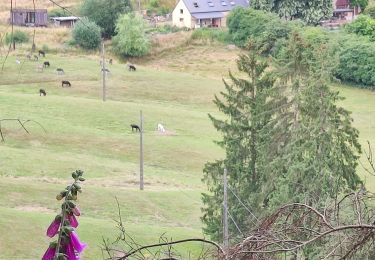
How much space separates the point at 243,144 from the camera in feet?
91.8

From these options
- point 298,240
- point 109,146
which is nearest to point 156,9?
point 109,146

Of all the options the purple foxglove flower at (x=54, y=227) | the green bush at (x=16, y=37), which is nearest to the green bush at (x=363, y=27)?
the green bush at (x=16, y=37)

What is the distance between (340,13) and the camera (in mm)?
92500

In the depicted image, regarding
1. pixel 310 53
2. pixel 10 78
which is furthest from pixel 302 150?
pixel 10 78

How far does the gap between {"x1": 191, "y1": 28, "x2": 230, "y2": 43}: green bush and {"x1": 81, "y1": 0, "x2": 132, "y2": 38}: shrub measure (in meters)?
7.72

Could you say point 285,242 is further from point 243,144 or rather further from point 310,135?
point 243,144

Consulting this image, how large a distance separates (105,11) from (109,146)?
1518 inches

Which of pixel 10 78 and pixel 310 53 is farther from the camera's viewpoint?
pixel 10 78

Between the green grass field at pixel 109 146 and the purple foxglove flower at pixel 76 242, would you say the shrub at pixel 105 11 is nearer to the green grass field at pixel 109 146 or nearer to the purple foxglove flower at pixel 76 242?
the green grass field at pixel 109 146

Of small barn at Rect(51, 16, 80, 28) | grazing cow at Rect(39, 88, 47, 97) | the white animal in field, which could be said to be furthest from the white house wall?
the white animal in field

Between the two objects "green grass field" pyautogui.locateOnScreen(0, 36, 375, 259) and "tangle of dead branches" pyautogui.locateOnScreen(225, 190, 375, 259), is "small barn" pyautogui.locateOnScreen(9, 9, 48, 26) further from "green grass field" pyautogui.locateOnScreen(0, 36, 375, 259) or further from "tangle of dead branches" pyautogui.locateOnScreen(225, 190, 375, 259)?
"green grass field" pyautogui.locateOnScreen(0, 36, 375, 259)

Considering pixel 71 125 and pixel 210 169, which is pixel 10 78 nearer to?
pixel 71 125

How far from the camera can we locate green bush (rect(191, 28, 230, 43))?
80.7m

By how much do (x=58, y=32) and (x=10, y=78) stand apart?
1848cm
